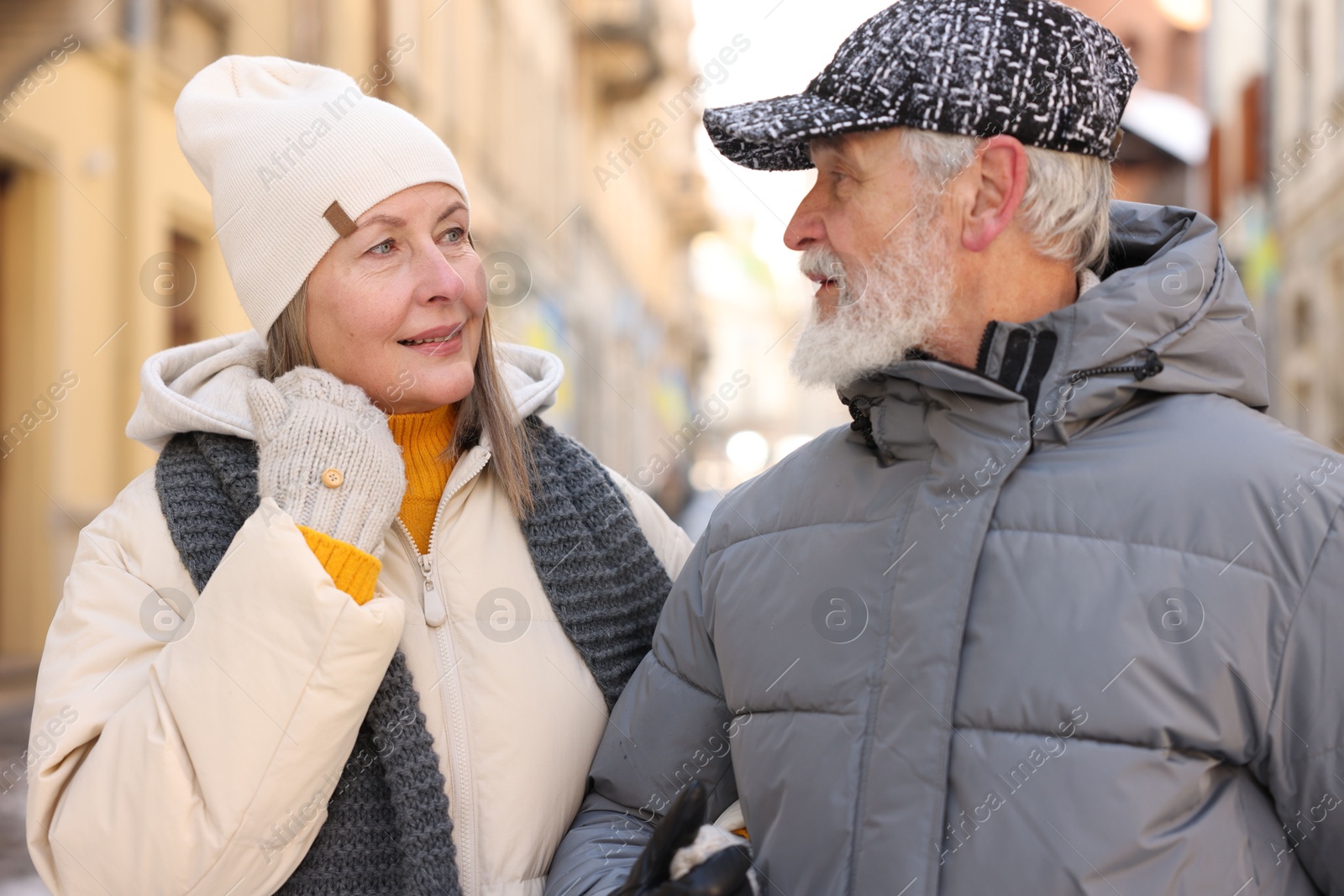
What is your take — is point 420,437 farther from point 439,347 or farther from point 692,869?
point 692,869

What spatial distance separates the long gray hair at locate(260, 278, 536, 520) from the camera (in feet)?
7.45

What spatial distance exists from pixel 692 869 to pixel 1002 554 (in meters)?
0.62

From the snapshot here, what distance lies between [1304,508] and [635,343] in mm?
24539

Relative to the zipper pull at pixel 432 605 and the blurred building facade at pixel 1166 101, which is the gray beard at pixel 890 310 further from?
the blurred building facade at pixel 1166 101

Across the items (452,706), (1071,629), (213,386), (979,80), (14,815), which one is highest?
(979,80)

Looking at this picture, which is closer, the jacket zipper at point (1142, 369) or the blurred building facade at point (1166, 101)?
the jacket zipper at point (1142, 369)

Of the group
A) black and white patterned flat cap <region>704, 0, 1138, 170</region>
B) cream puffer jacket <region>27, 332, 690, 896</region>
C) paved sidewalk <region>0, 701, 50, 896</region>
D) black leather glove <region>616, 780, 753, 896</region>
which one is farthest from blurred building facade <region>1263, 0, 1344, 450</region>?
black leather glove <region>616, 780, 753, 896</region>

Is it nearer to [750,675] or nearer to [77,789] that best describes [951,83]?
[750,675]

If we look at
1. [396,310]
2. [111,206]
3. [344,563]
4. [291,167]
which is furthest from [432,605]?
[111,206]

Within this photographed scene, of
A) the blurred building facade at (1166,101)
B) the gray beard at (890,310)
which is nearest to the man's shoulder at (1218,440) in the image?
the gray beard at (890,310)

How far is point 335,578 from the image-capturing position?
1860 millimetres

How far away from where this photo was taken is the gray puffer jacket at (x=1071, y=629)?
153 cm

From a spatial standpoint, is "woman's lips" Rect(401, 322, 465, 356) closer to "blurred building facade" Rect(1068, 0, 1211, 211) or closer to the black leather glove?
the black leather glove

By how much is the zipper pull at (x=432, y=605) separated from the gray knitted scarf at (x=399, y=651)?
0.08m
